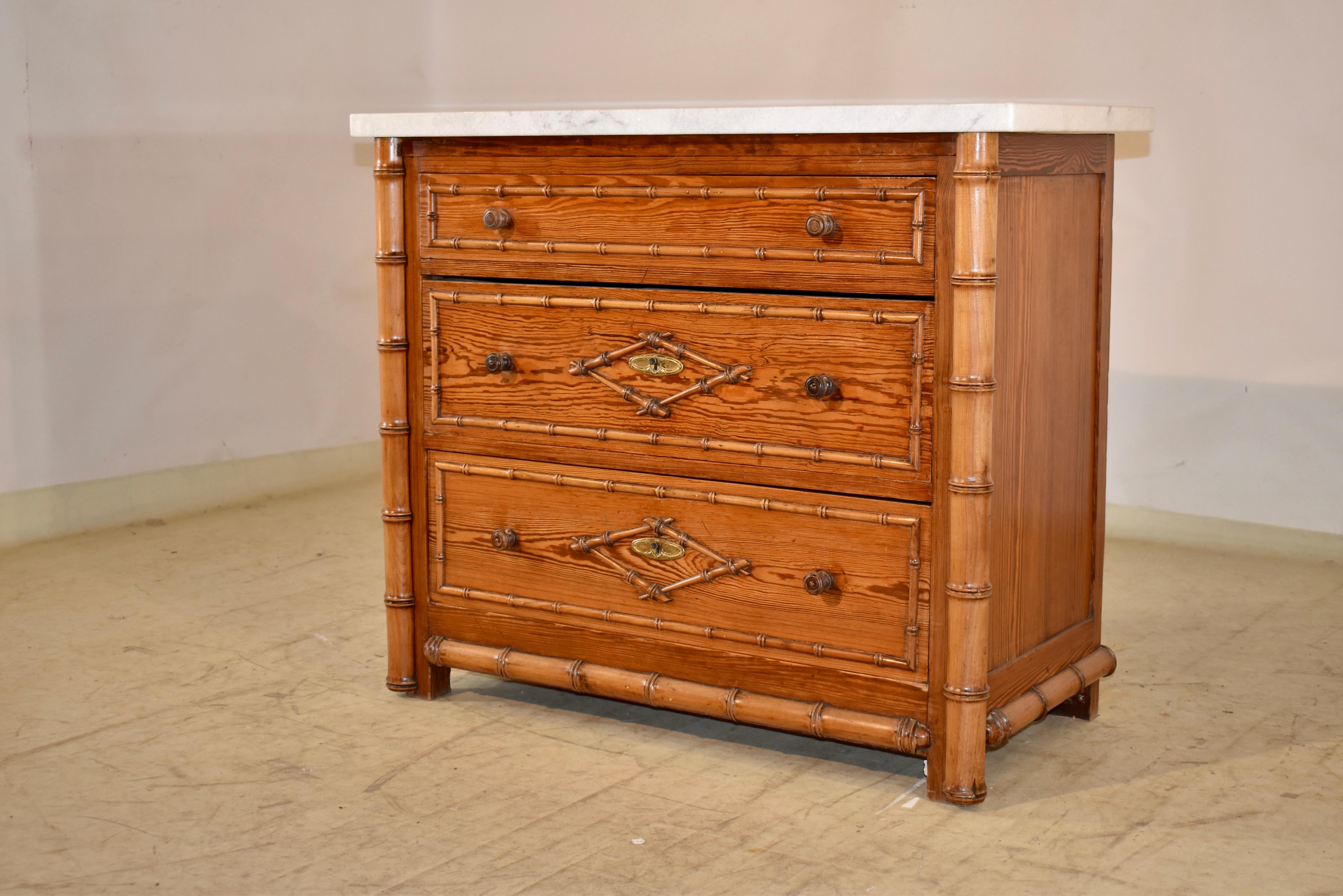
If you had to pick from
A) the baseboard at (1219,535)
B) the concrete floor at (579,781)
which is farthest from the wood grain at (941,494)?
the baseboard at (1219,535)

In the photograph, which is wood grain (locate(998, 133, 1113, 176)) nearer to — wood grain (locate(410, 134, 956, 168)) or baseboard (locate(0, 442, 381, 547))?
wood grain (locate(410, 134, 956, 168))

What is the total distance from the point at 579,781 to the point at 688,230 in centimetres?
88

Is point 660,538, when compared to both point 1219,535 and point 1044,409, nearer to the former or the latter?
point 1044,409

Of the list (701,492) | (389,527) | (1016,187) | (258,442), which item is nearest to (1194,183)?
(1016,187)

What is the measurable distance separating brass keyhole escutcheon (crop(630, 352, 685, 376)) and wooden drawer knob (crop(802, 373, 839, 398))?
23 cm

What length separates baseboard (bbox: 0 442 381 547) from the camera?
373 cm

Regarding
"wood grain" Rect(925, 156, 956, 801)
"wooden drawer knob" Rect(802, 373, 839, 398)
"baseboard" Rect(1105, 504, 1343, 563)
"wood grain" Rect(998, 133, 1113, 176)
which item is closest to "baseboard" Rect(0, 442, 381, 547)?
"baseboard" Rect(1105, 504, 1343, 563)

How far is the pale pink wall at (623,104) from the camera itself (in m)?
3.54

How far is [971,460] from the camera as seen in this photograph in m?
1.98

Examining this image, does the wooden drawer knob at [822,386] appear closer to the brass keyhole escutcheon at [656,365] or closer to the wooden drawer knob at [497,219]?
the brass keyhole escutcheon at [656,365]

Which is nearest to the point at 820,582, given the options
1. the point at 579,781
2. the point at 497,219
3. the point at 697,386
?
the point at 697,386

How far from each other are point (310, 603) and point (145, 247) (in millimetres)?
1382

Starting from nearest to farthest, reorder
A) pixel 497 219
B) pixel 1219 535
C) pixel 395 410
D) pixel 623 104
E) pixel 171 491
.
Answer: pixel 497 219
pixel 395 410
pixel 1219 535
pixel 171 491
pixel 623 104

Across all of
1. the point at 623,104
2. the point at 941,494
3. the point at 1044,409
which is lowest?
the point at 941,494
